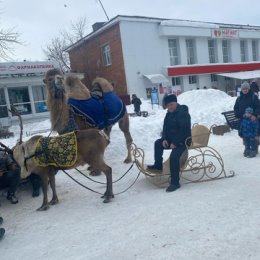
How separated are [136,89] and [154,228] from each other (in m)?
22.0

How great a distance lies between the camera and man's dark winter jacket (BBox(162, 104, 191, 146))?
515 centimetres

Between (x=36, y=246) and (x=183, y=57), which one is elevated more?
(x=183, y=57)

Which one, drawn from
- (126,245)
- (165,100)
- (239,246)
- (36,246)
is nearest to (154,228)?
(126,245)

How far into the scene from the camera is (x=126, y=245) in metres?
3.27

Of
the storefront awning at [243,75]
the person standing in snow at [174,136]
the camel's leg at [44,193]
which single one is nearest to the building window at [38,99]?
the storefront awning at [243,75]

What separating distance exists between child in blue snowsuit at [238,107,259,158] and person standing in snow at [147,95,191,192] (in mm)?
1979

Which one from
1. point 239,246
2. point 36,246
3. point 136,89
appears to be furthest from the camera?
point 136,89

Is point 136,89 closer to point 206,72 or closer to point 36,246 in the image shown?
point 206,72

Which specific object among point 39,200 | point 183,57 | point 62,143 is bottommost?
point 39,200

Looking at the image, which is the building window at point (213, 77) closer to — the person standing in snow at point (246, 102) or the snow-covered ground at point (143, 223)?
the person standing in snow at point (246, 102)

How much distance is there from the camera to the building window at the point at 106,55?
27016mm

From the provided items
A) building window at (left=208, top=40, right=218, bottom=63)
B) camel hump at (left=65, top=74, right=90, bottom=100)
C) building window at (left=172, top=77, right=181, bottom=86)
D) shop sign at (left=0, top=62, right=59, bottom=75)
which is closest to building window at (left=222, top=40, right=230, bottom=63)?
building window at (left=208, top=40, right=218, bottom=63)

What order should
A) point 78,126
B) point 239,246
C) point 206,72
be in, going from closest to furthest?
point 239,246 → point 78,126 → point 206,72

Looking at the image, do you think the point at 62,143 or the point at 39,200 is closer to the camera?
the point at 62,143
